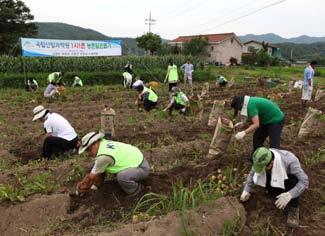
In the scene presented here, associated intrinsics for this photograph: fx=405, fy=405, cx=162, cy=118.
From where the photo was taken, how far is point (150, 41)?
39.8 metres

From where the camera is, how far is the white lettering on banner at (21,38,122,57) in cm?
2027

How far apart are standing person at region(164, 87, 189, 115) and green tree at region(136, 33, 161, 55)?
99.0ft

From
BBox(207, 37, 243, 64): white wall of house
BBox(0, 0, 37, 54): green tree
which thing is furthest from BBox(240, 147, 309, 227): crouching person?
BBox(207, 37, 243, 64): white wall of house

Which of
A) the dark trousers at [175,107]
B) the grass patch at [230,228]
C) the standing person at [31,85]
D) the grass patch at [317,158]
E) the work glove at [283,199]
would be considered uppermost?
the work glove at [283,199]

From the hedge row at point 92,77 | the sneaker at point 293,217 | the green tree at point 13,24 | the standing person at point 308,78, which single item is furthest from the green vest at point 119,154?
the green tree at point 13,24

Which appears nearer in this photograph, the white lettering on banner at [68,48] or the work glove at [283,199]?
the work glove at [283,199]

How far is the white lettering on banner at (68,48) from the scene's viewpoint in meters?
20.3

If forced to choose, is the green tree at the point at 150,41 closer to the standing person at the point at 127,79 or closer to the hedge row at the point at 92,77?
the hedge row at the point at 92,77

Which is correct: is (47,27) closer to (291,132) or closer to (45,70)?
(45,70)

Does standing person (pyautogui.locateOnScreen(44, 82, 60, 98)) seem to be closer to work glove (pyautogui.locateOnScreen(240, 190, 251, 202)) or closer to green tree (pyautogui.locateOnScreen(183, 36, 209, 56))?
work glove (pyautogui.locateOnScreen(240, 190, 251, 202))

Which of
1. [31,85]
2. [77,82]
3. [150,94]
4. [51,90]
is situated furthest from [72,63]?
[150,94]

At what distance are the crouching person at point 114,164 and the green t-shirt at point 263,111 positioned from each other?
160 cm

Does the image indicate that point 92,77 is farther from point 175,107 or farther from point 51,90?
point 175,107

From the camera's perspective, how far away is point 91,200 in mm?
4980
